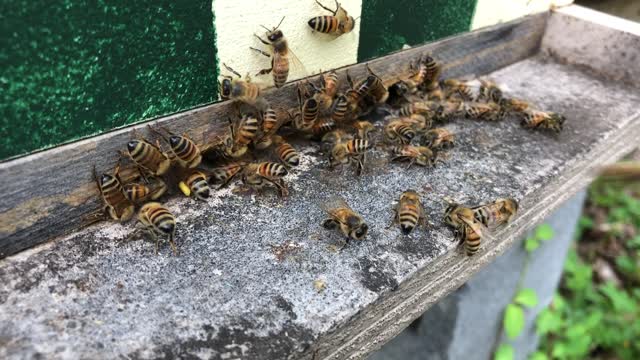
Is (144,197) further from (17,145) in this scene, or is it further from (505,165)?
(505,165)

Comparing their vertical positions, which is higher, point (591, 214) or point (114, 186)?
point (114, 186)

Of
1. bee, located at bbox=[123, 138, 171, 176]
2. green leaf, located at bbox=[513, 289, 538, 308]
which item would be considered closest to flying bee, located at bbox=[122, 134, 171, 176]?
bee, located at bbox=[123, 138, 171, 176]

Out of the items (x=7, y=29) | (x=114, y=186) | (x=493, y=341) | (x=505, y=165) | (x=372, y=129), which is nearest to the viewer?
(x=7, y=29)

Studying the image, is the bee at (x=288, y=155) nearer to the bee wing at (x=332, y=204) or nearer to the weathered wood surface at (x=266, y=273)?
the weathered wood surface at (x=266, y=273)

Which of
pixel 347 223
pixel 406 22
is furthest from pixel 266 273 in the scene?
pixel 406 22

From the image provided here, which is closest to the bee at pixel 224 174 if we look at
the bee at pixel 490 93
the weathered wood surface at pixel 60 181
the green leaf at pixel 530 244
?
the weathered wood surface at pixel 60 181

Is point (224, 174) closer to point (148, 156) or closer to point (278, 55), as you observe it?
point (148, 156)

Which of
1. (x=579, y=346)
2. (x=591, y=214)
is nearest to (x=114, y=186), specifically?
(x=579, y=346)

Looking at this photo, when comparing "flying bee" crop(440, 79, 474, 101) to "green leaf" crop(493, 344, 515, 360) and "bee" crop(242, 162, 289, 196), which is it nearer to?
"bee" crop(242, 162, 289, 196)
